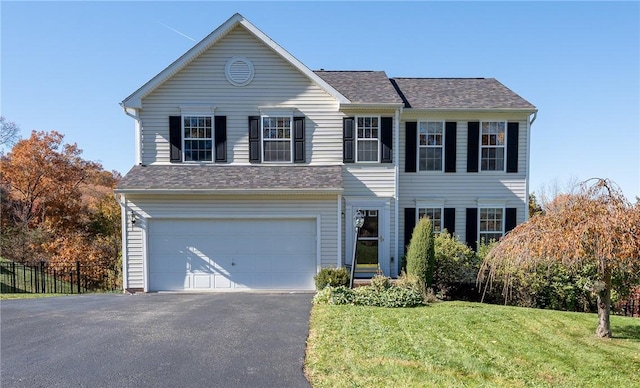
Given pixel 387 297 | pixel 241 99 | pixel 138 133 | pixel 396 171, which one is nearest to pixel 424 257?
pixel 387 297

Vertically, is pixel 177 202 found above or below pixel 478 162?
below

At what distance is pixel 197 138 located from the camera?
38.8 ft

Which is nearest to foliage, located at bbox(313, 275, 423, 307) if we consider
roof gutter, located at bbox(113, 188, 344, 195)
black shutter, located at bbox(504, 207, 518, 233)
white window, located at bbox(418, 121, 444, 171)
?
roof gutter, located at bbox(113, 188, 344, 195)

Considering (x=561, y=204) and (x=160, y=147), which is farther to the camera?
(x=160, y=147)

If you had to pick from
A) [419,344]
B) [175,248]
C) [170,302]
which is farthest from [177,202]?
[419,344]

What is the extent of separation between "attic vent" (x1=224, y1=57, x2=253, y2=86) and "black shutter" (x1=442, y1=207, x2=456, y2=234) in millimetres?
8200

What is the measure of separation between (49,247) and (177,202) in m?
11.5

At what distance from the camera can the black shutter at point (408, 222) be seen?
1236 cm

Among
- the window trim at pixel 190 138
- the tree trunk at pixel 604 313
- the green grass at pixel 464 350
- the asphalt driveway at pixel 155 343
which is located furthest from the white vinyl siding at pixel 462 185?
the window trim at pixel 190 138

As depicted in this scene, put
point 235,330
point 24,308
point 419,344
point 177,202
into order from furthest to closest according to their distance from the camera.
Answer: point 177,202 < point 24,308 < point 235,330 < point 419,344

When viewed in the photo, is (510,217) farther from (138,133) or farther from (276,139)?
(138,133)

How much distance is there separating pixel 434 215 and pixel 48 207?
2157 centimetres

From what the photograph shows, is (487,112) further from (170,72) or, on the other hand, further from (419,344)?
(170,72)

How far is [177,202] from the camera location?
434 inches
